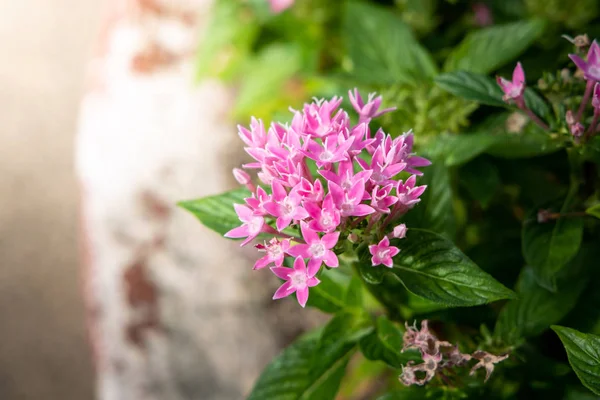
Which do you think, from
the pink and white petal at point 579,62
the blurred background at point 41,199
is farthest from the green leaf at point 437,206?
the blurred background at point 41,199

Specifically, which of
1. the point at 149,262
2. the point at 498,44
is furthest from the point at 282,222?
the point at 149,262

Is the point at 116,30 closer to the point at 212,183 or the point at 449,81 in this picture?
the point at 212,183

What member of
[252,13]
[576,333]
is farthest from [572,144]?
[252,13]

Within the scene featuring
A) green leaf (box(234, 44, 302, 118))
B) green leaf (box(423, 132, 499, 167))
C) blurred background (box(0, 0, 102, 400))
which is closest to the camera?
green leaf (box(423, 132, 499, 167))

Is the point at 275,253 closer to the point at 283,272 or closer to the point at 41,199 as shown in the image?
the point at 283,272

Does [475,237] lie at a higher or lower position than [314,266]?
lower

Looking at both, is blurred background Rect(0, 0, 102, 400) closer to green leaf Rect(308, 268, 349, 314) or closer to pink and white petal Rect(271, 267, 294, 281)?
green leaf Rect(308, 268, 349, 314)

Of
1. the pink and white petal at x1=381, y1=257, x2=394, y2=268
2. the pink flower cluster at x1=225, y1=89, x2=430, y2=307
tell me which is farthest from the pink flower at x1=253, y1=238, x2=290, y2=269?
the pink and white petal at x1=381, y1=257, x2=394, y2=268
